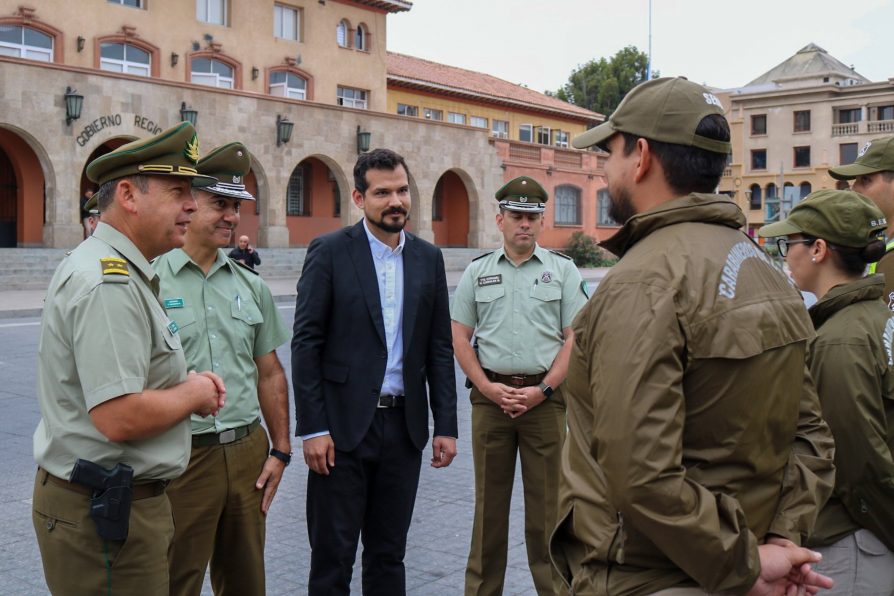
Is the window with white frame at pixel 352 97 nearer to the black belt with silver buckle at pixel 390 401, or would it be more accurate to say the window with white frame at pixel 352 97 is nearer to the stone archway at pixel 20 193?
the stone archway at pixel 20 193

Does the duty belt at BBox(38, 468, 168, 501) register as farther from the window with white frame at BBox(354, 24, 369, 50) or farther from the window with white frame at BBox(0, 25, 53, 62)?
the window with white frame at BBox(354, 24, 369, 50)

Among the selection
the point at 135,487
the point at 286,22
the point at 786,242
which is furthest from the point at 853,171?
the point at 286,22

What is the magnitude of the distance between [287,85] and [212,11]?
4.05m

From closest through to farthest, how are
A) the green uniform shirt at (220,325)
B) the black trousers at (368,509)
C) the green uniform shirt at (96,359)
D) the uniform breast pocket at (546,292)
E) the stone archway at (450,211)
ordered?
the green uniform shirt at (96,359), the green uniform shirt at (220,325), the black trousers at (368,509), the uniform breast pocket at (546,292), the stone archway at (450,211)

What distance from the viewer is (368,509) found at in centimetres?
442

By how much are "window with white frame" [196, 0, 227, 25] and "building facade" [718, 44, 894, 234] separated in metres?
41.5

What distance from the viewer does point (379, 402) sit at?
4336 mm

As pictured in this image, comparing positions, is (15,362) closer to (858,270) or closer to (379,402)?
(379,402)

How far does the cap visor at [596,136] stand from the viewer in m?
2.45

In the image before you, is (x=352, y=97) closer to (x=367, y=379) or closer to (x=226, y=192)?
(x=226, y=192)

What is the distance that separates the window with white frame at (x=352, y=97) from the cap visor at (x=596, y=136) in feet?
125

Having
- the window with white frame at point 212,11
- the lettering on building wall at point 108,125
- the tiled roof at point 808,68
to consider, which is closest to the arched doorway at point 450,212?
the window with white frame at point 212,11

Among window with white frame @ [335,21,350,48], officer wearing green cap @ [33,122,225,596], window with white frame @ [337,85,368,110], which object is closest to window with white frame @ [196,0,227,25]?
window with white frame @ [335,21,350,48]

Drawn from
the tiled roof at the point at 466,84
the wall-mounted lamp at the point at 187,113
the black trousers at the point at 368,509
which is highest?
the tiled roof at the point at 466,84
